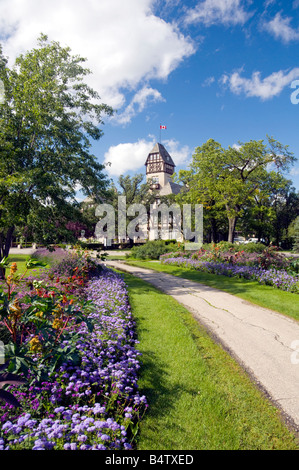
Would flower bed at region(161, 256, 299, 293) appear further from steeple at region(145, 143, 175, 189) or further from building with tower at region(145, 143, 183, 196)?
steeple at region(145, 143, 175, 189)

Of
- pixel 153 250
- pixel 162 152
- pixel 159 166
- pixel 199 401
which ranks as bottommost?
pixel 199 401

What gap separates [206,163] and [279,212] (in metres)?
26.3

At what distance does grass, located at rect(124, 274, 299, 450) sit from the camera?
260cm

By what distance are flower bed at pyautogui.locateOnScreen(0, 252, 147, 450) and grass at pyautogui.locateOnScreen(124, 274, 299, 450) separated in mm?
261

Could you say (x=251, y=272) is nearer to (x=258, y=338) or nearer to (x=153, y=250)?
(x=258, y=338)

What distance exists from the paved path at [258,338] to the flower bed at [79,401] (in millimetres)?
1736

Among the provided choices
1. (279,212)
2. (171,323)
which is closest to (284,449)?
(171,323)

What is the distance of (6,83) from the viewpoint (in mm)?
9484

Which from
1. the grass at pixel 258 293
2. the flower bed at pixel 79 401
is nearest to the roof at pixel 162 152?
the grass at pixel 258 293

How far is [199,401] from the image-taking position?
3166 mm

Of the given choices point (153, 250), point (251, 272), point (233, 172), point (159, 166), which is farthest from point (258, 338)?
point (159, 166)

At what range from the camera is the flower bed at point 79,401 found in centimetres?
213

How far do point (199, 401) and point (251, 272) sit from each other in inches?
345
